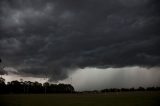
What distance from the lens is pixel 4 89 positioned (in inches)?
7864
